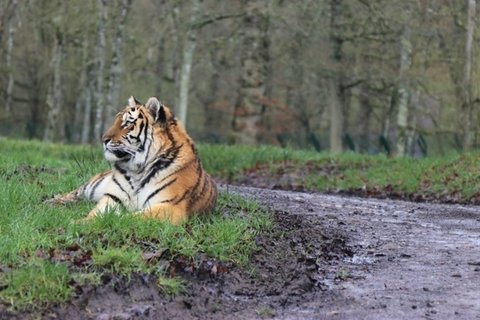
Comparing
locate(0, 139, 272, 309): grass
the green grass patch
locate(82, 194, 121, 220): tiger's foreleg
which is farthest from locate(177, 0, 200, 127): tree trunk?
the green grass patch

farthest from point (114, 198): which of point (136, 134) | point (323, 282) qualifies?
point (323, 282)

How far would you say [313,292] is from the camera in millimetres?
7121

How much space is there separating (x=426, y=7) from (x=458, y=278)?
1776 centimetres

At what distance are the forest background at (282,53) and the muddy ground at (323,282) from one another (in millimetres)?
13889

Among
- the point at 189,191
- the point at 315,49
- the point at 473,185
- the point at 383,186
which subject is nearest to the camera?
the point at 189,191

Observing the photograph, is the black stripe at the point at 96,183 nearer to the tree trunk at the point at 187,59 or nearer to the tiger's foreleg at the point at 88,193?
the tiger's foreleg at the point at 88,193

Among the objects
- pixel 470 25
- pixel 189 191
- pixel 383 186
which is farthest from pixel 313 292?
pixel 470 25

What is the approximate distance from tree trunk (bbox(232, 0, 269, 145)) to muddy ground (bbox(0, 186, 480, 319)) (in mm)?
16122

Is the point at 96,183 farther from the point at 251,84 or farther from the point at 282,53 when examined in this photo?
the point at 282,53

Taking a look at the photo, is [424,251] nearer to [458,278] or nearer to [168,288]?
[458,278]

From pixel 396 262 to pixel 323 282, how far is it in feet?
4.09

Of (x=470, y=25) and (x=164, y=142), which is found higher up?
(x=470, y=25)

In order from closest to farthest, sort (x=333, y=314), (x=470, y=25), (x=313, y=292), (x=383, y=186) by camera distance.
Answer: (x=333, y=314) → (x=313, y=292) → (x=383, y=186) → (x=470, y=25)

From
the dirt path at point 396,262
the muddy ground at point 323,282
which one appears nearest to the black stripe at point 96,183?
the muddy ground at point 323,282
